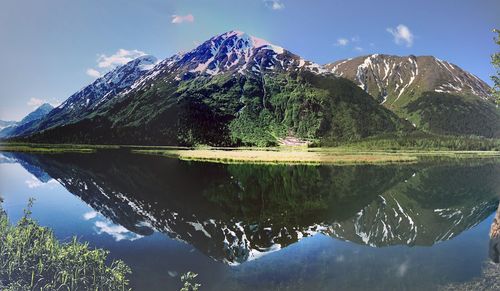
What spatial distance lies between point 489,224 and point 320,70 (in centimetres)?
811

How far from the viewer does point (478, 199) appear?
46.6ft

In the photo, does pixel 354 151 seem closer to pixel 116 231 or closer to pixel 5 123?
A: pixel 116 231

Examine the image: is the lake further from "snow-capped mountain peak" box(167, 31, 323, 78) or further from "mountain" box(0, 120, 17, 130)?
"snow-capped mountain peak" box(167, 31, 323, 78)

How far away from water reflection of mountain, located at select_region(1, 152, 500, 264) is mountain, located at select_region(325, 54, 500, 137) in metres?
2.13

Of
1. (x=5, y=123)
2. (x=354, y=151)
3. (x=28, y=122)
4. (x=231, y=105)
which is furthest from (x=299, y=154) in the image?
(x=5, y=123)

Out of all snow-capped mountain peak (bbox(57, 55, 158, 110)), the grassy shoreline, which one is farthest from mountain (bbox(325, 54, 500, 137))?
snow-capped mountain peak (bbox(57, 55, 158, 110))

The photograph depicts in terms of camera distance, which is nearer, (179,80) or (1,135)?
(1,135)

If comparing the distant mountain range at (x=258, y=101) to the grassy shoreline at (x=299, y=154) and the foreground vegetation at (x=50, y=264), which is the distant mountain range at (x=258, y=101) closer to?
the grassy shoreline at (x=299, y=154)

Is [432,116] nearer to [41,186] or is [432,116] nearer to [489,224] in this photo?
[489,224]

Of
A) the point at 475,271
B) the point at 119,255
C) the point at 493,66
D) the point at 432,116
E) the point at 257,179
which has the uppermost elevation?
the point at 493,66

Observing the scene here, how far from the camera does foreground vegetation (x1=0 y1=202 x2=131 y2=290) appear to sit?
834 centimetres

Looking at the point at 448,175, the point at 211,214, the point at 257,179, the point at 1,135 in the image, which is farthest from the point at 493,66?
the point at 1,135

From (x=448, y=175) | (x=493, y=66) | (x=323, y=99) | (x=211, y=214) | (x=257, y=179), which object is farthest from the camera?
(x=323, y=99)

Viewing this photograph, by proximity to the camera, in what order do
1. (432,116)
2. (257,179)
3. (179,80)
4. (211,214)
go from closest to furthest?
(211,214) → (179,80) → (257,179) → (432,116)
